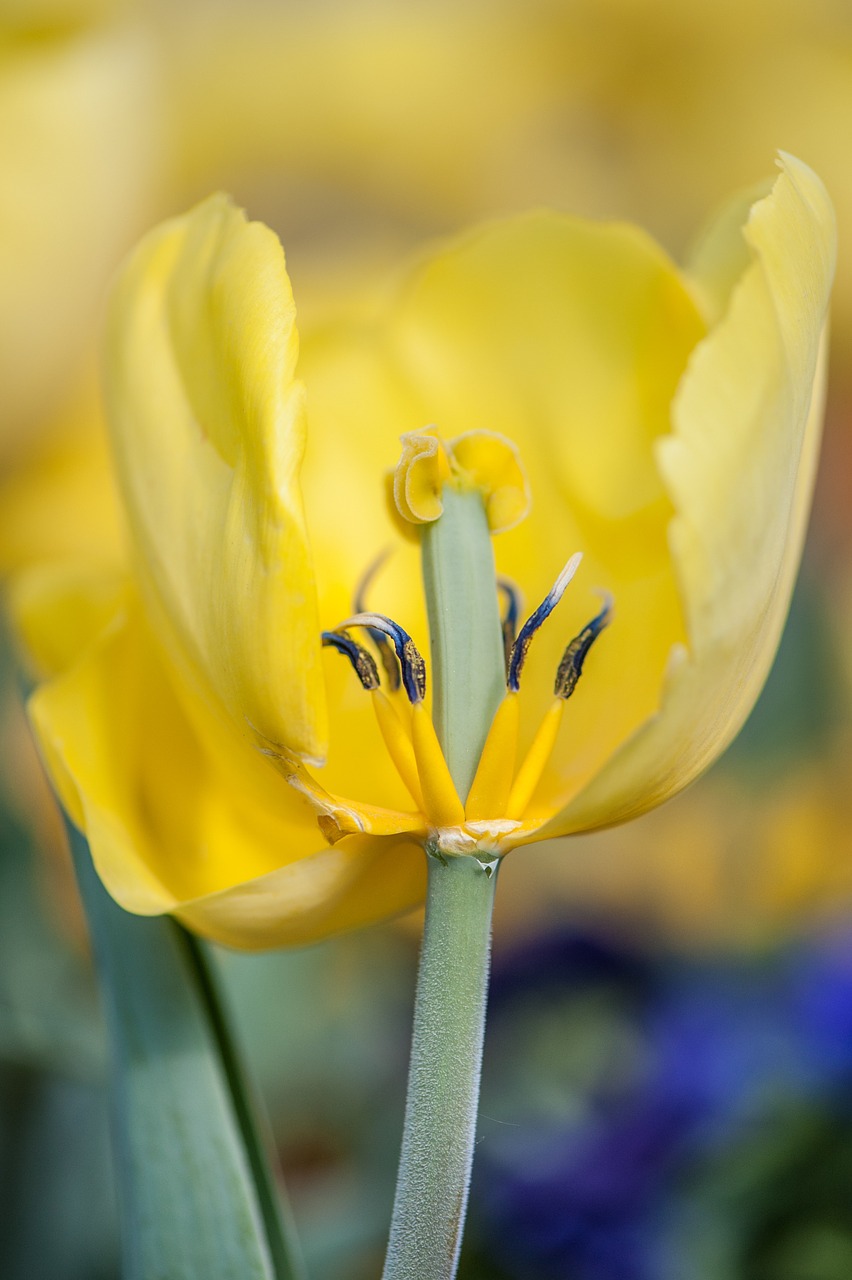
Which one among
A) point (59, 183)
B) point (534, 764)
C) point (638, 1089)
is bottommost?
point (638, 1089)

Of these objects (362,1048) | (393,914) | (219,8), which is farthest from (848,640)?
(219,8)

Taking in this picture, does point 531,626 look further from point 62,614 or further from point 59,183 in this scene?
point 59,183

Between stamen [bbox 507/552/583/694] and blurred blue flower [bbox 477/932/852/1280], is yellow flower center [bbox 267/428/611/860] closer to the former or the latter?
stamen [bbox 507/552/583/694]

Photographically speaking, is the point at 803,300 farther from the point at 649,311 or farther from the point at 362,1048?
the point at 362,1048

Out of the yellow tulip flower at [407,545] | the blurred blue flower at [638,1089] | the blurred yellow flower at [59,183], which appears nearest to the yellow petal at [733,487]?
the yellow tulip flower at [407,545]

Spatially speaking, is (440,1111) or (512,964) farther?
(512,964)

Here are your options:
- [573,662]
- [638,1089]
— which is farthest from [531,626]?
[638,1089]
